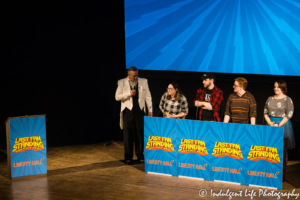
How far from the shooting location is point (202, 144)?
5.84 meters

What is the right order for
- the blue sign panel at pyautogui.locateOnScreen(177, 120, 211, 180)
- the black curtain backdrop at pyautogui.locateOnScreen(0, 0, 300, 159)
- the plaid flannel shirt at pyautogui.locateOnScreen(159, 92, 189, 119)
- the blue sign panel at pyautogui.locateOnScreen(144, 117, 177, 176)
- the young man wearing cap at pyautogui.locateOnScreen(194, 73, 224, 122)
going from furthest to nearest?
the black curtain backdrop at pyautogui.locateOnScreen(0, 0, 300, 159)
the plaid flannel shirt at pyautogui.locateOnScreen(159, 92, 189, 119)
the young man wearing cap at pyautogui.locateOnScreen(194, 73, 224, 122)
the blue sign panel at pyautogui.locateOnScreen(144, 117, 177, 176)
the blue sign panel at pyautogui.locateOnScreen(177, 120, 211, 180)

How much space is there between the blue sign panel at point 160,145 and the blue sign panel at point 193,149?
100mm

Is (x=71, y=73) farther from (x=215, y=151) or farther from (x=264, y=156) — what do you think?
(x=264, y=156)

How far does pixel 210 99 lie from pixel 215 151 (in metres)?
1.18

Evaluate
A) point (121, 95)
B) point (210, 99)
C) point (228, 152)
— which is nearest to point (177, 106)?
point (210, 99)

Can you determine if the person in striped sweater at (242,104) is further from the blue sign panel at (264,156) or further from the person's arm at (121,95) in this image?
the person's arm at (121,95)

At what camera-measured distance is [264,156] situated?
5441mm

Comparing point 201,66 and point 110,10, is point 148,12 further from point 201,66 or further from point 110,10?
point 201,66

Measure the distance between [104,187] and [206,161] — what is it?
153 cm

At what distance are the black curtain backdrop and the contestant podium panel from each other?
1863mm

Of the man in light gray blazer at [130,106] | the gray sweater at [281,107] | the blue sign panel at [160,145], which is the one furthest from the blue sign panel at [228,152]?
the man in light gray blazer at [130,106]

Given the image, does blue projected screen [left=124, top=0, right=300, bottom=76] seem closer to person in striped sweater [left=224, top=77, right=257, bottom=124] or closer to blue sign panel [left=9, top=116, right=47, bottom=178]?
person in striped sweater [left=224, top=77, right=257, bottom=124]

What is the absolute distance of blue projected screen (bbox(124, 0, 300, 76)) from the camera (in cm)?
679

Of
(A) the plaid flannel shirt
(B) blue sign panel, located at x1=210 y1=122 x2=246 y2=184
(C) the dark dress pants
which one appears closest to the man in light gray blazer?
(C) the dark dress pants
